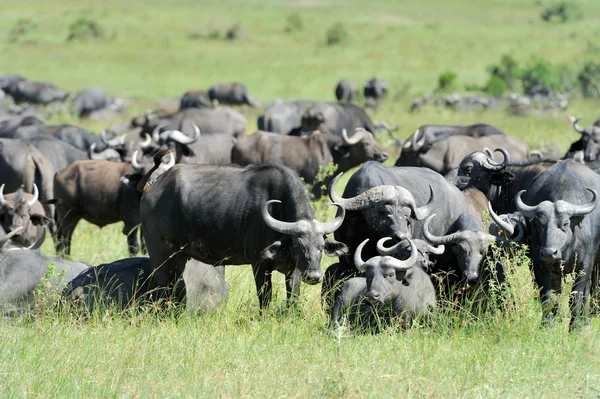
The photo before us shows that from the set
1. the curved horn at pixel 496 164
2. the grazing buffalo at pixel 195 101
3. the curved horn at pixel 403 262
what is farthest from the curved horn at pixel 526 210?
the grazing buffalo at pixel 195 101

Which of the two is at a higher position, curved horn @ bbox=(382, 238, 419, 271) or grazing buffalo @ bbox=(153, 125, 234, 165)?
curved horn @ bbox=(382, 238, 419, 271)

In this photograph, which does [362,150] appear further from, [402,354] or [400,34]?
[400,34]

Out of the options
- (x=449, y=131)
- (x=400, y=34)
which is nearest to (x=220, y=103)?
(x=449, y=131)

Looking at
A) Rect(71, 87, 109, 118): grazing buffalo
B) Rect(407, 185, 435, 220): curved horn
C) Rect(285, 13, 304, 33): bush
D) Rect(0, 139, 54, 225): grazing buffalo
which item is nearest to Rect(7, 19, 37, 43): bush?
Rect(285, 13, 304, 33): bush

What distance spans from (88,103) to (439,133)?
61.0 ft

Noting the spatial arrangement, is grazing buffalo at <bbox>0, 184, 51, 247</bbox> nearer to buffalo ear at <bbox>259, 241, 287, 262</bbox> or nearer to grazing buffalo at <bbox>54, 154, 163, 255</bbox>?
grazing buffalo at <bbox>54, 154, 163, 255</bbox>

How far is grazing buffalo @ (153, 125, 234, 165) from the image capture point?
17.6m

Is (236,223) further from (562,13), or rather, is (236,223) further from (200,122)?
(562,13)

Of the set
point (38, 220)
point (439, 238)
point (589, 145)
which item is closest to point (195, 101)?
point (589, 145)

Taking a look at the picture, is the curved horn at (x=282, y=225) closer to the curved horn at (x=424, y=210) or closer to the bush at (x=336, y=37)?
the curved horn at (x=424, y=210)

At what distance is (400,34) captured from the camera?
67000 millimetres

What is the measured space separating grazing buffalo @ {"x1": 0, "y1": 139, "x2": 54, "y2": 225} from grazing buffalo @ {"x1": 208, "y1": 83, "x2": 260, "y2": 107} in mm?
23680

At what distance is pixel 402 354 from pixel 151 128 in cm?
1684

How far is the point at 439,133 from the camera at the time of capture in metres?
20.6
